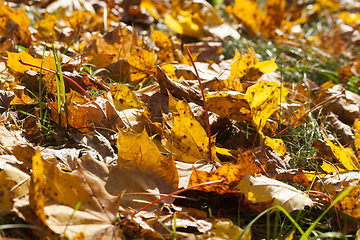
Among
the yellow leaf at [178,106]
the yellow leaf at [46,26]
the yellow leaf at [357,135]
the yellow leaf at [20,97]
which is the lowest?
the yellow leaf at [357,135]

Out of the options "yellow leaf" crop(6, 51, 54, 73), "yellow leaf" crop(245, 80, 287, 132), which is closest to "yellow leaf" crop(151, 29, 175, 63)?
"yellow leaf" crop(6, 51, 54, 73)

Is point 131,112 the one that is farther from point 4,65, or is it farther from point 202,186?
point 4,65

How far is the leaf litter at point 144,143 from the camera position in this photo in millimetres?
→ 719

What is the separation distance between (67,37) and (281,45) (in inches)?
66.4

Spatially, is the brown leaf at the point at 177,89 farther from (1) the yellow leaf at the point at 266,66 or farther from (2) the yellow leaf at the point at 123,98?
(1) the yellow leaf at the point at 266,66

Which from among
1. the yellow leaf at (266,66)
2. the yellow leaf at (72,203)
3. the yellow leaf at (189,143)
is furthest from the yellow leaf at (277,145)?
the yellow leaf at (72,203)

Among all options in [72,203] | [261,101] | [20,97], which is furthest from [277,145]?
[20,97]

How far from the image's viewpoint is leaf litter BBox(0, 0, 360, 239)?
719 millimetres

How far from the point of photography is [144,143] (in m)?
0.82

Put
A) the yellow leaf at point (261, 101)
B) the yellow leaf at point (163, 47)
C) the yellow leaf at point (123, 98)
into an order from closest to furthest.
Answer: the yellow leaf at point (261, 101) < the yellow leaf at point (123, 98) < the yellow leaf at point (163, 47)

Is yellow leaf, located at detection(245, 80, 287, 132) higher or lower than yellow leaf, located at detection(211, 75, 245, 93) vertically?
higher

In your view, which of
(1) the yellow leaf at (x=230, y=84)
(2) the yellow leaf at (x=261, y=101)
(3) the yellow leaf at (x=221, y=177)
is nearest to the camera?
(3) the yellow leaf at (x=221, y=177)

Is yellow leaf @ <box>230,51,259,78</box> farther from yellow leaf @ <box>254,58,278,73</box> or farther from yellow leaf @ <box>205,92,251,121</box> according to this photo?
yellow leaf @ <box>205,92,251,121</box>

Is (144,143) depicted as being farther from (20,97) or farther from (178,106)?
(20,97)
